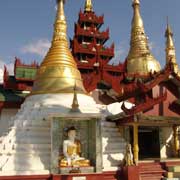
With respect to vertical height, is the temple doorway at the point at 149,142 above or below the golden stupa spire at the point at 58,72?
below

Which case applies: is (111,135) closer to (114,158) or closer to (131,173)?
(114,158)

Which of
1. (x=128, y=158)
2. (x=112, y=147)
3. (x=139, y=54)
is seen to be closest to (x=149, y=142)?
(x=112, y=147)

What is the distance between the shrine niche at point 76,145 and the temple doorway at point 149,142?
4.23 metres

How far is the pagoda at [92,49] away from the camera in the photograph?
24712 millimetres

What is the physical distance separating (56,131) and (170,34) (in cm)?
2711

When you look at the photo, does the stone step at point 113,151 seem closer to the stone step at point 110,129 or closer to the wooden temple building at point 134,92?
the wooden temple building at point 134,92

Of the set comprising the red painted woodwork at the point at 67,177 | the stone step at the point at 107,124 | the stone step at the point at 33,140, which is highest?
the stone step at the point at 107,124

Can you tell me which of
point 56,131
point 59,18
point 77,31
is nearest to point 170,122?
point 56,131

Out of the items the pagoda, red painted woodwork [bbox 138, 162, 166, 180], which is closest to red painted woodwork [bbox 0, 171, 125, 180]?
red painted woodwork [bbox 138, 162, 166, 180]

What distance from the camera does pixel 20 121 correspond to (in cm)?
1335

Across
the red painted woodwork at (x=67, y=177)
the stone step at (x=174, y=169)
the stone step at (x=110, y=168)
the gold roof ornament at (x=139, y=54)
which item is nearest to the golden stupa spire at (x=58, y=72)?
the stone step at (x=110, y=168)

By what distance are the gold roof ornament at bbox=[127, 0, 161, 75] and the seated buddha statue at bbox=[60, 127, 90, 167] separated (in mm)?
18318

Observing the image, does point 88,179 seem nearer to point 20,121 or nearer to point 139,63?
point 20,121

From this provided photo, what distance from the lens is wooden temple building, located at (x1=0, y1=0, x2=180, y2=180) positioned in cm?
1316
